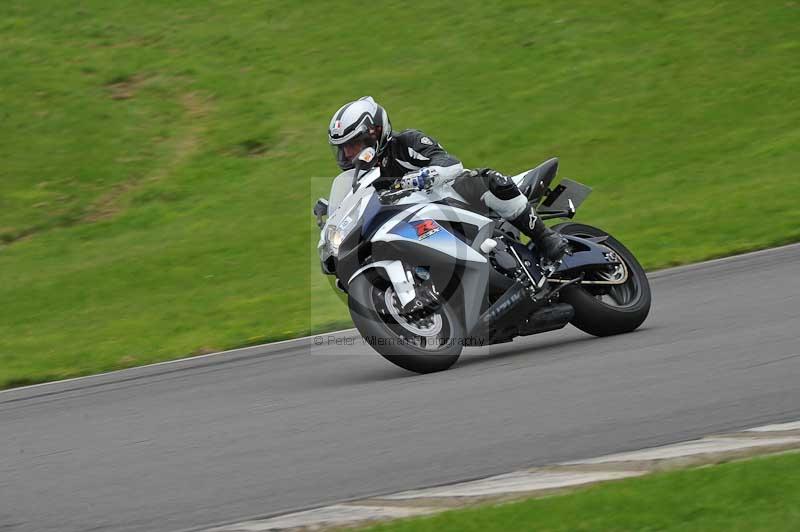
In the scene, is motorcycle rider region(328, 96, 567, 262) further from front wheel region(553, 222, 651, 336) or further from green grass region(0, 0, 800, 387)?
green grass region(0, 0, 800, 387)

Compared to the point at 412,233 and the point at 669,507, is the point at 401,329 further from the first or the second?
the point at 669,507

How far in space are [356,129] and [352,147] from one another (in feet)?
0.47

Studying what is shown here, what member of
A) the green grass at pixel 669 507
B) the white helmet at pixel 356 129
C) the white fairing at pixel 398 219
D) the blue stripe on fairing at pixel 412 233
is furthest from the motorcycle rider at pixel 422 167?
the green grass at pixel 669 507

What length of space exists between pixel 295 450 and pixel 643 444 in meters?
1.71

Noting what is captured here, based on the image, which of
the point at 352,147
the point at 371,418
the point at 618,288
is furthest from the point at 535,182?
the point at 371,418

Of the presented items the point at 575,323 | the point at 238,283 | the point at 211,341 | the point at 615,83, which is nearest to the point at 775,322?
the point at 575,323

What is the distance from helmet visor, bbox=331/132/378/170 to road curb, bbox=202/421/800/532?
3.08 metres

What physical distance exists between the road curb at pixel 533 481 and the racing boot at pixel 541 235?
287 centimetres

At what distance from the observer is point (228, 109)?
23.6 metres

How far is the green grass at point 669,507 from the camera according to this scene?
4105 millimetres

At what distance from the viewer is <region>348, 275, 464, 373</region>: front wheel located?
716 cm

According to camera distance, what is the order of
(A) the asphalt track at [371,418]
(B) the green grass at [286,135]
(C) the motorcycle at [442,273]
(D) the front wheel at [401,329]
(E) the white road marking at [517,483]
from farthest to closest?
(B) the green grass at [286,135] < (C) the motorcycle at [442,273] < (D) the front wheel at [401,329] < (A) the asphalt track at [371,418] < (E) the white road marking at [517,483]

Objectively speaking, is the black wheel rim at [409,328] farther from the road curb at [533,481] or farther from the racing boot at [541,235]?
the road curb at [533,481]

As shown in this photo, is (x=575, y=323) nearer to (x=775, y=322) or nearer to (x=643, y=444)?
(x=775, y=322)
